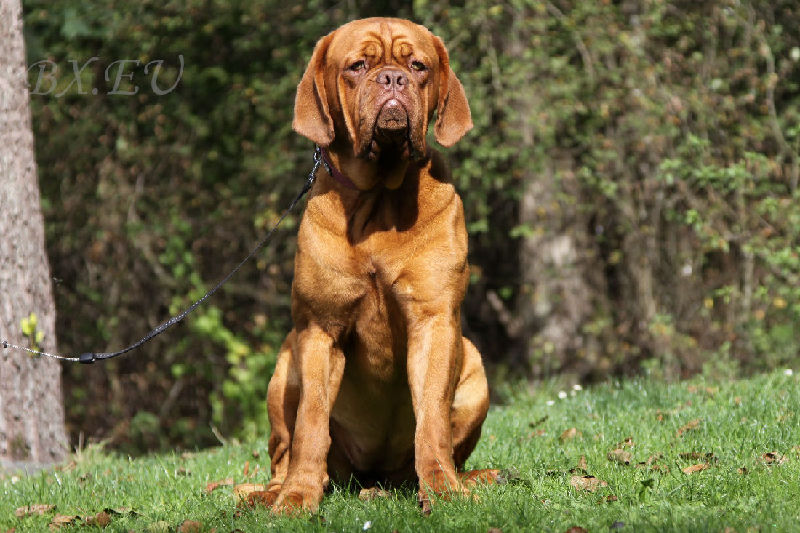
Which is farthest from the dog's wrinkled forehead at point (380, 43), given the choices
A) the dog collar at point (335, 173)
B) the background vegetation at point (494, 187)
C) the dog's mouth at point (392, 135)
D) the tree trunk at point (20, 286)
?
the background vegetation at point (494, 187)

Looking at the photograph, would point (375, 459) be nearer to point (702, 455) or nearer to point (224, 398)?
point (702, 455)

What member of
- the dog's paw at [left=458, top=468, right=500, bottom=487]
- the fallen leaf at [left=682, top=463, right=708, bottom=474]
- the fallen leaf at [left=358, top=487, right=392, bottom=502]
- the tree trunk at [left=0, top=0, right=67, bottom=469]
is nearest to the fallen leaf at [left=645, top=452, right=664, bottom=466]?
the fallen leaf at [left=682, top=463, right=708, bottom=474]

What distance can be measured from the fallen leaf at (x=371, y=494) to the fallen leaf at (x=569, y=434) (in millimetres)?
1167

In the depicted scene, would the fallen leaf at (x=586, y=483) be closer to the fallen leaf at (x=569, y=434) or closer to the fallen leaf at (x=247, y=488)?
the fallen leaf at (x=569, y=434)

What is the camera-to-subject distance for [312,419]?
356 cm

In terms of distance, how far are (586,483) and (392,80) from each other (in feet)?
5.25

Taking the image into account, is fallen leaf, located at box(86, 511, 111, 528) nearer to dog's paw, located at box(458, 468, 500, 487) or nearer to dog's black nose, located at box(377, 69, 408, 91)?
dog's paw, located at box(458, 468, 500, 487)

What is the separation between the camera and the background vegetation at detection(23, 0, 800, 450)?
798cm

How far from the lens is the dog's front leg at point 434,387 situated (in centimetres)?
342

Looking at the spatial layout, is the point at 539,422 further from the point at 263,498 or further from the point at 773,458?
the point at 263,498

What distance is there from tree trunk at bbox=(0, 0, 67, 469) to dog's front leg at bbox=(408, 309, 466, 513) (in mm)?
2846

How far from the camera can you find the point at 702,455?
3.86 meters

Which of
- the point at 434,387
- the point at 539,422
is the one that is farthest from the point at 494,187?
the point at 434,387

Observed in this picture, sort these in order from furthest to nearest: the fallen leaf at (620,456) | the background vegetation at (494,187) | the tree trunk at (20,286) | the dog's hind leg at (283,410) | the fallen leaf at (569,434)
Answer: the background vegetation at (494,187)
the tree trunk at (20,286)
the fallen leaf at (569,434)
the dog's hind leg at (283,410)
the fallen leaf at (620,456)
